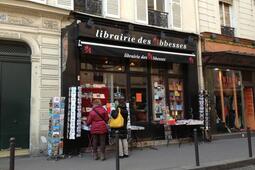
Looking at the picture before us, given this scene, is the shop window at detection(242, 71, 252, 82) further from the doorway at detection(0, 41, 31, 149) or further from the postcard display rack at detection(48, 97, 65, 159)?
the doorway at detection(0, 41, 31, 149)

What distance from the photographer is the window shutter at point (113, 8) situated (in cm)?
1223

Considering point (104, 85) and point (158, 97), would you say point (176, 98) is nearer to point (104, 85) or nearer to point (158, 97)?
point (158, 97)

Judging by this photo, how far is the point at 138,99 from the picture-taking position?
42.5 feet

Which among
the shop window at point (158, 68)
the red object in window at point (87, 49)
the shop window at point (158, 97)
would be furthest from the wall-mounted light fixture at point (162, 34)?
the red object in window at point (87, 49)

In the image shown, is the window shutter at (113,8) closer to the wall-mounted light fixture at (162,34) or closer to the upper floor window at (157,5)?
the upper floor window at (157,5)

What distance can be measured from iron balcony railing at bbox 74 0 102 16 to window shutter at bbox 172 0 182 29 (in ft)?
11.4

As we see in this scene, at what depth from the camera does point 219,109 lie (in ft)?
50.5

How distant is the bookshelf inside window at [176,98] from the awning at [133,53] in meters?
1.16

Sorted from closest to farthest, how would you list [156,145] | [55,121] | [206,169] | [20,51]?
[206,169] < [55,121] < [20,51] < [156,145]

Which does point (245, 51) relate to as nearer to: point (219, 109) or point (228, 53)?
point (228, 53)

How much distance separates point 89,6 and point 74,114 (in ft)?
13.0

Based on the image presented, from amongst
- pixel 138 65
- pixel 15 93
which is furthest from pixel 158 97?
pixel 15 93

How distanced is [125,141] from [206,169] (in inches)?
104

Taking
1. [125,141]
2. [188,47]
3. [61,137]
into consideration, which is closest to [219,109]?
[188,47]
